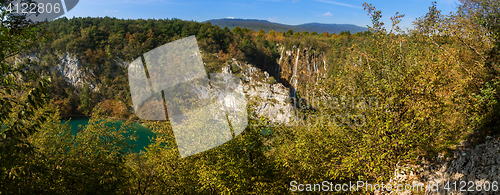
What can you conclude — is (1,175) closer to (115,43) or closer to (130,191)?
(130,191)
